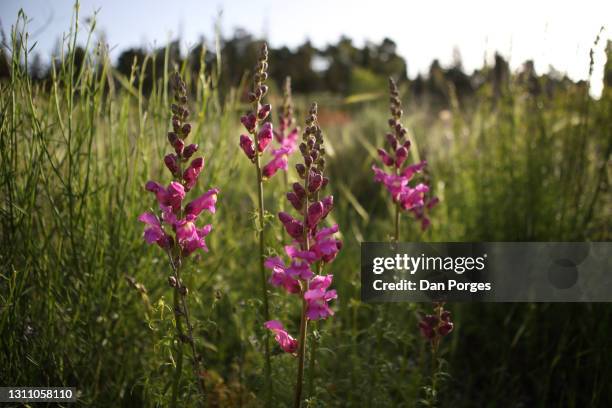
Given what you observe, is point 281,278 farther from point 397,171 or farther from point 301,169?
point 397,171

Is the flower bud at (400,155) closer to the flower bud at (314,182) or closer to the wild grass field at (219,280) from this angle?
the wild grass field at (219,280)

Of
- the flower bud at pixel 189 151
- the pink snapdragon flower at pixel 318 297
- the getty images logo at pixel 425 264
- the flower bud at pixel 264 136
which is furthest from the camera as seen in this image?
the getty images logo at pixel 425 264

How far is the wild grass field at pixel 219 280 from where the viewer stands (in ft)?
6.20

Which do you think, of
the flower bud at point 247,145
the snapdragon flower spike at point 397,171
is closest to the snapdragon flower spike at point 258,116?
the flower bud at point 247,145

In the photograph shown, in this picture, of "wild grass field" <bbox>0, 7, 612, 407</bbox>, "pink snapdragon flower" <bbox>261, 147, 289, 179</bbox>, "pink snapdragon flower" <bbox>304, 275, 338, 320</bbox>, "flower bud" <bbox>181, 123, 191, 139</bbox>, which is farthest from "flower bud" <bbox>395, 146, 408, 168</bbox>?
"flower bud" <bbox>181, 123, 191, 139</bbox>

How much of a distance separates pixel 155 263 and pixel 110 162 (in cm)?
49

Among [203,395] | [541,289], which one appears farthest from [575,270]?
[203,395]

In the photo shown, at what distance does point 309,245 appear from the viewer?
58.1 inches

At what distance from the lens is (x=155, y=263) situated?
7.90ft

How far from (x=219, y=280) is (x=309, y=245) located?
147 centimetres

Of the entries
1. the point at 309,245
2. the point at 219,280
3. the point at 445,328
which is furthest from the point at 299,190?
the point at 219,280

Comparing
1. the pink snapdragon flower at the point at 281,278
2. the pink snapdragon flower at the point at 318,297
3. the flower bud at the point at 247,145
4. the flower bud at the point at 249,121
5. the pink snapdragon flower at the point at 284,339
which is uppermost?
the flower bud at the point at 249,121

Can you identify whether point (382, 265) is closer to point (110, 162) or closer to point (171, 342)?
point (171, 342)

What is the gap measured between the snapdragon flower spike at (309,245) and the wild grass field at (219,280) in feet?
0.48
